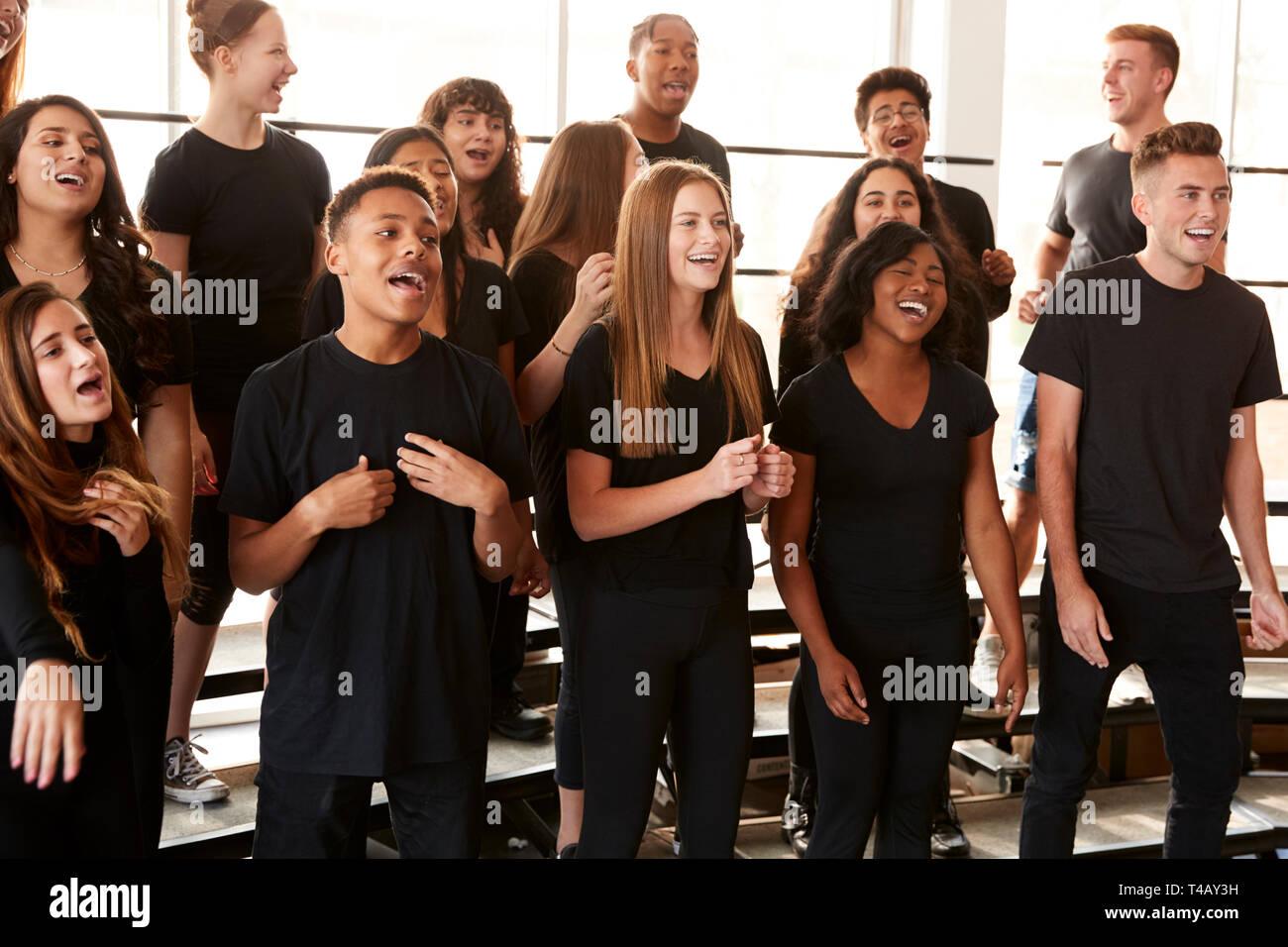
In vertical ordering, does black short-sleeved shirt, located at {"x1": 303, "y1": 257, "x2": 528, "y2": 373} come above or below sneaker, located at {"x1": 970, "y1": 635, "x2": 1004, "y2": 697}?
above

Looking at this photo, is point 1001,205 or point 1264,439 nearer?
point 1001,205

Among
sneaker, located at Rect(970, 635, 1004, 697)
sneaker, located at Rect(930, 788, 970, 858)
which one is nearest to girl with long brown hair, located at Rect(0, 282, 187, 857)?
sneaker, located at Rect(930, 788, 970, 858)

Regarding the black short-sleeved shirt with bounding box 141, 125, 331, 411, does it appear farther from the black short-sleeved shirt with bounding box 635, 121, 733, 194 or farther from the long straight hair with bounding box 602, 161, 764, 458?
the black short-sleeved shirt with bounding box 635, 121, 733, 194

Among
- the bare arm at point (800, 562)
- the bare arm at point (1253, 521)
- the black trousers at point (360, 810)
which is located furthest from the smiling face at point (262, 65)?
the bare arm at point (1253, 521)

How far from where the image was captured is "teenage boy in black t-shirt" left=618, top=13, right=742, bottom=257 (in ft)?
10.8

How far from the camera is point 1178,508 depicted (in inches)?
99.0

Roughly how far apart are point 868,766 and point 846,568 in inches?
14.4

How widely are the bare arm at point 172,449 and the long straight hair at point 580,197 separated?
0.77 m

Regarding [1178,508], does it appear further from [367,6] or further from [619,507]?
[367,6]

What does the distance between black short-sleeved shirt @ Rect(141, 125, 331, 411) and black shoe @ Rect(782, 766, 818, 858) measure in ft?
5.18

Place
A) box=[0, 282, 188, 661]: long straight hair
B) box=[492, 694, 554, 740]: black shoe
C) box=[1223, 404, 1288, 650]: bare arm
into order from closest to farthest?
box=[0, 282, 188, 661]: long straight hair
box=[1223, 404, 1288, 650]: bare arm
box=[492, 694, 554, 740]: black shoe

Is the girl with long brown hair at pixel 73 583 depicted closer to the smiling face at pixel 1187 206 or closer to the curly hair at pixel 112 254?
the curly hair at pixel 112 254

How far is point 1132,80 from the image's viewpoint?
353 centimetres
